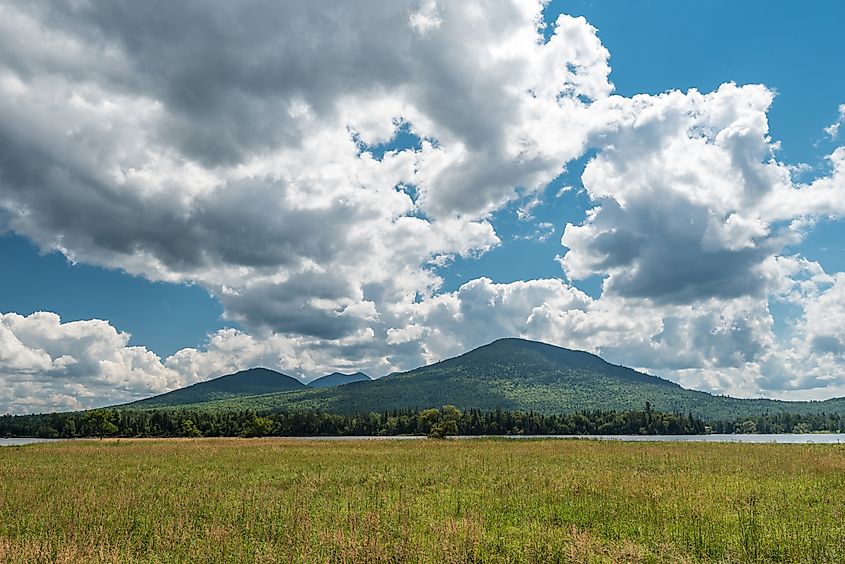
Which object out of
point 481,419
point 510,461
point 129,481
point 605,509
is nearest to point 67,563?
point 605,509

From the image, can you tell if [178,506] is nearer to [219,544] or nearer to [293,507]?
[293,507]

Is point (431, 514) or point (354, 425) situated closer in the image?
point (431, 514)

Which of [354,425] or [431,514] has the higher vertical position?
[431,514]

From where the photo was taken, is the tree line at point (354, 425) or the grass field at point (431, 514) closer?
the grass field at point (431, 514)

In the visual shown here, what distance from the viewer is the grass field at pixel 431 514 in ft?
46.2

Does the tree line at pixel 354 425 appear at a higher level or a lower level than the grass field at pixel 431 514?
lower

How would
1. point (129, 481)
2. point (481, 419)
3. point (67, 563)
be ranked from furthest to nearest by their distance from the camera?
1. point (481, 419)
2. point (129, 481)
3. point (67, 563)

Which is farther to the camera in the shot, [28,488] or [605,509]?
[28,488]

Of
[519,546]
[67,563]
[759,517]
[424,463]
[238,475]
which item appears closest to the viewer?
[67,563]

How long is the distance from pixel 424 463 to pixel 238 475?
1203 cm

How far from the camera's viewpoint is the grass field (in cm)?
1408

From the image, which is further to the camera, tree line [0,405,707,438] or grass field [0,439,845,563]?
tree line [0,405,707,438]

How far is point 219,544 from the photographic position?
50.1 feet

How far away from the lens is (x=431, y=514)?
19188mm
